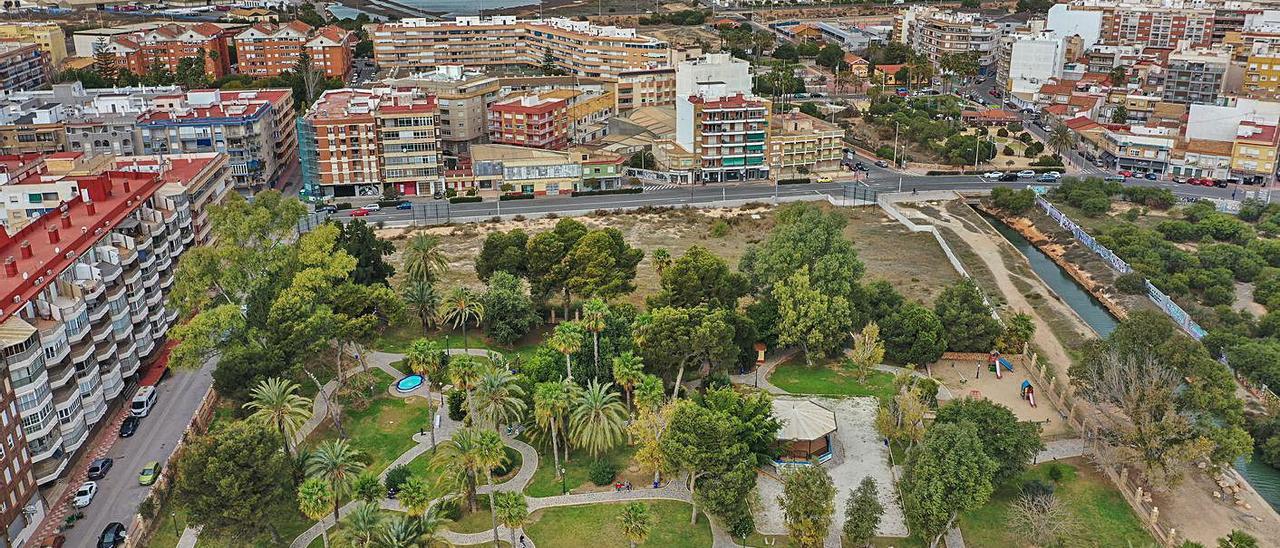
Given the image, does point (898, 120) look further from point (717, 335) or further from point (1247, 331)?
point (717, 335)

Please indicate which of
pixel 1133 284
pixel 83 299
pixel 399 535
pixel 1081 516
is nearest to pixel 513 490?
pixel 399 535

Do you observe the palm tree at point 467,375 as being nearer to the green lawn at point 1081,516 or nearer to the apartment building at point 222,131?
the green lawn at point 1081,516

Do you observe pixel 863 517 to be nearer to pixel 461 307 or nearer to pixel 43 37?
pixel 461 307

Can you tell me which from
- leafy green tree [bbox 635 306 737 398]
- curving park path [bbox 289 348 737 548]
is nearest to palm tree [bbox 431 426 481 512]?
curving park path [bbox 289 348 737 548]

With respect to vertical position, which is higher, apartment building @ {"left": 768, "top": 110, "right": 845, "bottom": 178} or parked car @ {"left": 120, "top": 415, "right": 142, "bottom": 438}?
Answer: apartment building @ {"left": 768, "top": 110, "right": 845, "bottom": 178}

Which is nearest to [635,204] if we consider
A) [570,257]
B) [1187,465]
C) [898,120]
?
[570,257]

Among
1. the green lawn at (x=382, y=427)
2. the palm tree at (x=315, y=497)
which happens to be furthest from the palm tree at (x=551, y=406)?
the palm tree at (x=315, y=497)

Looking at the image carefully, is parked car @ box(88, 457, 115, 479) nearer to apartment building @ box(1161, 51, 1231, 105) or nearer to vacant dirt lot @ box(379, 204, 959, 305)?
vacant dirt lot @ box(379, 204, 959, 305)
